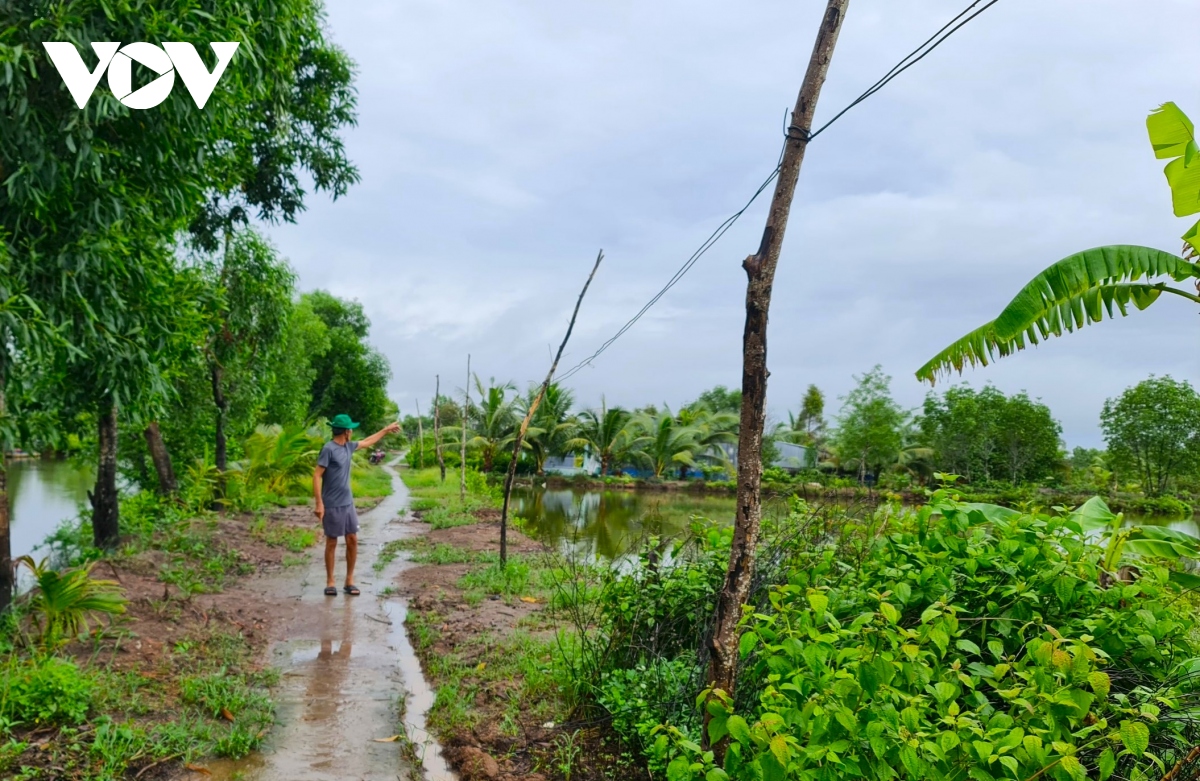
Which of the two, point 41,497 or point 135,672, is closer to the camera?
point 135,672

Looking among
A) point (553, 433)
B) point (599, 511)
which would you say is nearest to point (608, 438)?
point (553, 433)

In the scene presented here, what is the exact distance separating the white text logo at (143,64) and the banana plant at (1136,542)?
647cm

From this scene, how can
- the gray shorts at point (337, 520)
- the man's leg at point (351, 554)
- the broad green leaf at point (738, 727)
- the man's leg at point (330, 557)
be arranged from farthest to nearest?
1. the man's leg at point (351, 554)
2. the man's leg at point (330, 557)
3. the gray shorts at point (337, 520)
4. the broad green leaf at point (738, 727)

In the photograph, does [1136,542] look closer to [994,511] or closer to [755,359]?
[994,511]

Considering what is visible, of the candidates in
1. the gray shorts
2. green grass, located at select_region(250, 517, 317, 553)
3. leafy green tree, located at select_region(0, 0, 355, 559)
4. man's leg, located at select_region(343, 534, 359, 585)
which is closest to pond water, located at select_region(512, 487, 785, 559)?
green grass, located at select_region(250, 517, 317, 553)

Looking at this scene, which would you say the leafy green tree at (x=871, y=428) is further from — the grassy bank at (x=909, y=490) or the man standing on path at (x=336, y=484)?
the man standing on path at (x=336, y=484)

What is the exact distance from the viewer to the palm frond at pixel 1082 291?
523 cm

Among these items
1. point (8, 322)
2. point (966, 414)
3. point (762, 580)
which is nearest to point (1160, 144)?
point (762, 580)

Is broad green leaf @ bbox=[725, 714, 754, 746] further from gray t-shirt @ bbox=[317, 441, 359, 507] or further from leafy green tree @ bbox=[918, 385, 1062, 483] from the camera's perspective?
leafy green tree @ bbox=[918, 385, 1062, 483]

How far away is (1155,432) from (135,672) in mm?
33489

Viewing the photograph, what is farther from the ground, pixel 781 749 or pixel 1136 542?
pixel 1136 542

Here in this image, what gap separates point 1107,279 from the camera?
5.27 metres

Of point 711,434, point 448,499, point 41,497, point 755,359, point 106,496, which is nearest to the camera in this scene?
point 755,359

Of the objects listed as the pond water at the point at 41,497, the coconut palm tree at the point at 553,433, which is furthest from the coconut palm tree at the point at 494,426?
the pond water at the point at 41,497
